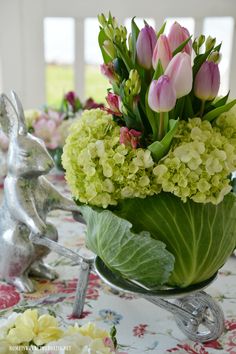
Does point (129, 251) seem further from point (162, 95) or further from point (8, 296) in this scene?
point (8, 296)

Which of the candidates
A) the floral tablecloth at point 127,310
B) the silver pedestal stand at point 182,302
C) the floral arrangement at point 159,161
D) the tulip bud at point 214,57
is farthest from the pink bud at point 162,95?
the floral tablecloth at point 127,310

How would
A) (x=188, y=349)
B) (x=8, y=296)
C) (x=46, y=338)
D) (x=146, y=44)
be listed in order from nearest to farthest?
(x=46, y=338) → (x=146, y=44) → (x=188, y=349) → (x=8, y=296)

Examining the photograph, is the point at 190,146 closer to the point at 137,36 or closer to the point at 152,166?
the point at 152,166

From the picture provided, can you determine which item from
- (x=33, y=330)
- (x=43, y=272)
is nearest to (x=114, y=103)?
(x=33, y=330)

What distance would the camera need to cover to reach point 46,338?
49 centimetres

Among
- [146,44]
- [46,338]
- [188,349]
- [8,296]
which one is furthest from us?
[8,296]

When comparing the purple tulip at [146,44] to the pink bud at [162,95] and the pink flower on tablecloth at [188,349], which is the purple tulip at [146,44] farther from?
the pink flower on tablecloth at [188,349]

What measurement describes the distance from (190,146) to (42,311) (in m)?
0.41

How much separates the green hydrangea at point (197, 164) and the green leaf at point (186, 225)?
3 cm

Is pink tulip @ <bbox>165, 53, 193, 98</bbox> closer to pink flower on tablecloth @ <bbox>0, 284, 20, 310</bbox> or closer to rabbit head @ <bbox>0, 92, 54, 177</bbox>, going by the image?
rabbit head @ <bbox>0, 92, 54, 177</bbox>

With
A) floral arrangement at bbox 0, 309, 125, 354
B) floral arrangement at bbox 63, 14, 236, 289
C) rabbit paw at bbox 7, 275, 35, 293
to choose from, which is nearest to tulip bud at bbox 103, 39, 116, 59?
floral arrangement at bbox 63, 14, 236, 289

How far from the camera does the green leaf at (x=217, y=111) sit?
585 mm

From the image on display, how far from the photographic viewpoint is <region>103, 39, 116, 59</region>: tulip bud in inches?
23.9

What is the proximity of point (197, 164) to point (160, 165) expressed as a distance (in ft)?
0.15
